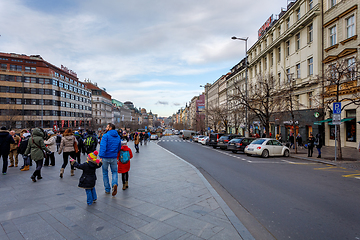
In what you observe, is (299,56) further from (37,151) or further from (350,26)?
(37,151)

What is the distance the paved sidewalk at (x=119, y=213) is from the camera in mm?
3738

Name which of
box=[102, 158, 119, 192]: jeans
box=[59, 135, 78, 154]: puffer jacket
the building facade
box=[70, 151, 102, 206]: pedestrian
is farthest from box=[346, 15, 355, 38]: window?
the building facade

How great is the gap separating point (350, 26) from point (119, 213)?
24717mm

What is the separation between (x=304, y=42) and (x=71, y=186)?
95.4 feet

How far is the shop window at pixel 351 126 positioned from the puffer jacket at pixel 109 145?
2185cm

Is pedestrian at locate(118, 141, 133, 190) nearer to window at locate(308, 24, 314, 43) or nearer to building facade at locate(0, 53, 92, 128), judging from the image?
window at locate(308, 24, 314, 43)

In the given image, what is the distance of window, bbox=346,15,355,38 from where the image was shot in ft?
63.2

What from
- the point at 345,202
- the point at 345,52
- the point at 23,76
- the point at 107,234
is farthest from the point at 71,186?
the point at 23,76

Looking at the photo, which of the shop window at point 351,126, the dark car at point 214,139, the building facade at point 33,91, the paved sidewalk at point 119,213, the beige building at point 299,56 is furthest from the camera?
the building facade at point 33,91

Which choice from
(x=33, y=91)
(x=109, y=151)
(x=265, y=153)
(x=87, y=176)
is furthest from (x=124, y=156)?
(x=33, y=91)

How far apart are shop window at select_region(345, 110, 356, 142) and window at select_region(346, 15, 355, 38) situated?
6.95 m

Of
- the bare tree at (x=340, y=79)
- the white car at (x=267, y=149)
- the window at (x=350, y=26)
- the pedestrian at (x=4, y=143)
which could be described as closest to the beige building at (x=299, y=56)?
the bare tree at (x=340, y=79)

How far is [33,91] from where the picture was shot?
56.2 m

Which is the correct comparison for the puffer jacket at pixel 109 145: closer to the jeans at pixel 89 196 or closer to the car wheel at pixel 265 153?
the jeans at pixel 89 196
